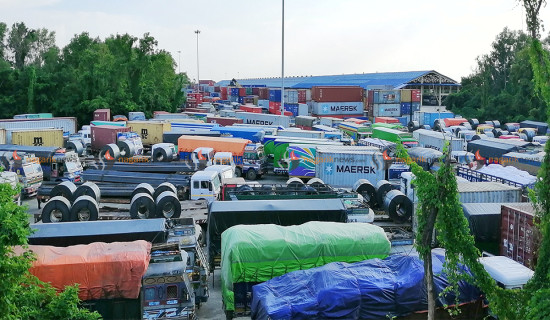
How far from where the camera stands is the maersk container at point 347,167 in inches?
1109

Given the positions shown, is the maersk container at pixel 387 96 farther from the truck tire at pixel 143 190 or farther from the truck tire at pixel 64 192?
the truck tire at pixel 64 192

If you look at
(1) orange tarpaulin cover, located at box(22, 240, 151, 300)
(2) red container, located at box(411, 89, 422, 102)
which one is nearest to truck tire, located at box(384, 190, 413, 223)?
(1) orange tarpaulin cover, located at box(22, 240, 151, 300)

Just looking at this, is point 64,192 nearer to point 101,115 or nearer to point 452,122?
point 101,115

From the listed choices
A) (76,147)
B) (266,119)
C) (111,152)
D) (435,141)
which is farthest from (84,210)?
(266,119)

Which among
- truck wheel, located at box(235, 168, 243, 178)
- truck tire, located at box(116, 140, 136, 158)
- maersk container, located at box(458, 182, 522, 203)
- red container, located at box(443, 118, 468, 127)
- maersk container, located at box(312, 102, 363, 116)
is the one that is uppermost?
maersk container, located at box(312, 102, 363, 116)

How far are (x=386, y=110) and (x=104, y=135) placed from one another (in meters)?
35.4

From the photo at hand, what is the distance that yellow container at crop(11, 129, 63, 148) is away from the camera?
37909 mm

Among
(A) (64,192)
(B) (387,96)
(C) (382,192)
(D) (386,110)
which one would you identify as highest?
(B) (387,96)

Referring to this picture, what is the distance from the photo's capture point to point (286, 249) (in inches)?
545

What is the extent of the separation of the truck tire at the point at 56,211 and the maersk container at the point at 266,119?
109 feet

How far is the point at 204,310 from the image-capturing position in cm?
1473

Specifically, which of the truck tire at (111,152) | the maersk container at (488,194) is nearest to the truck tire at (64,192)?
the truck tire at (111,152)

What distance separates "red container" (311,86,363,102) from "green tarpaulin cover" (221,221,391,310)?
51841 mm

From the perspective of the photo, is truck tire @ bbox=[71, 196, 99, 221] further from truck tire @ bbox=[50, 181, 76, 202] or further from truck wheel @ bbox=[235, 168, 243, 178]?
truck wheel @ bbox=[235, 168, 243, 178]
